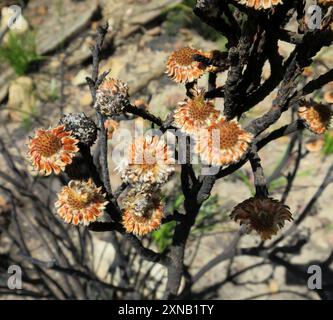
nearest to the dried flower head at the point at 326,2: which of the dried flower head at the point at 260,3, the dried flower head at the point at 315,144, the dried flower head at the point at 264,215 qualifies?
the dried flower head at the point at 260,3

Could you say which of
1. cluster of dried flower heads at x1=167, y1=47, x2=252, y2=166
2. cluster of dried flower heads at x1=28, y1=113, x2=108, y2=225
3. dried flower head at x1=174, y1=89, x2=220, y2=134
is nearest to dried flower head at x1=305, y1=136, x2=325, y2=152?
cluster of dried flower heads at x1=167, y1=47, x2=252, y2=166

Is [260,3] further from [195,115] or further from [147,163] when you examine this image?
[147,163]

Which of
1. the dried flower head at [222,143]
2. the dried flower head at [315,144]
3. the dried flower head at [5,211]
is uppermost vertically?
the dried flower head at [315,144]

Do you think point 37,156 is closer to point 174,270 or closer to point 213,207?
point 174,270

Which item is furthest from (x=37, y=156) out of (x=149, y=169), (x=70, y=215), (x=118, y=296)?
(x=118, y=296)

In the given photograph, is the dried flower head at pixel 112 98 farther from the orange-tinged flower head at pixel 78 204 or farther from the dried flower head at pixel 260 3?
the dried flower head at pixel 260 3

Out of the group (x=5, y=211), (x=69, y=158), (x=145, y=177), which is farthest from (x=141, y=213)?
(x=5, y=211)
